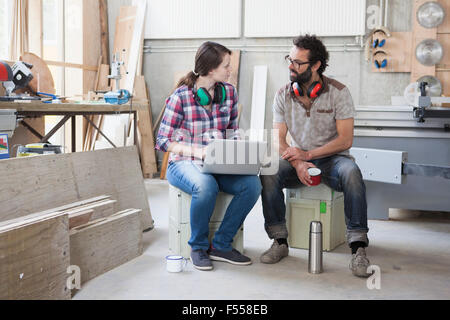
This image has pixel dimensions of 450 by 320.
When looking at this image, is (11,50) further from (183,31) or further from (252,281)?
(252,281)

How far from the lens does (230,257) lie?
282cm

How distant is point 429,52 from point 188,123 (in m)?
3.48

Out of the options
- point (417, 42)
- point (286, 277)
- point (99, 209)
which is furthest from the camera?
point (417, 42)

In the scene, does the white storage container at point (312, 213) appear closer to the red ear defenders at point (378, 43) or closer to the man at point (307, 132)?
the man at point (307, 132)

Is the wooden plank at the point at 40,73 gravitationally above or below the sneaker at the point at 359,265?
above

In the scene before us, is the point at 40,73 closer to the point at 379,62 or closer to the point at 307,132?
the point at 307,132

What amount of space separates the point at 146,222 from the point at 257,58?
3.07 metres

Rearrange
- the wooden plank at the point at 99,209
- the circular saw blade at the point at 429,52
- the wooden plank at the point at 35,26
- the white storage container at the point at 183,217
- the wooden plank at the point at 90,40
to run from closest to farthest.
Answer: the wooden plank at the point at 99,209 < the white storage container at the point at 183,217 < the wooden plank at the point at 35,26 < the circular saw blade at the point at 429,52 < the wooden plank at the point at 90,40

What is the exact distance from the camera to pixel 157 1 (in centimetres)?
639

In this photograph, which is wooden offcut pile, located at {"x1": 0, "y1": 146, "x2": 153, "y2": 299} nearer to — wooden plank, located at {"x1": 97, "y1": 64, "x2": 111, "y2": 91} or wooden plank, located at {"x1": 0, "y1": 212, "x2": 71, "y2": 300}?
wooden plank, located at {"x1": 0, "y1": 212, "x2": 71, "y2": 300}

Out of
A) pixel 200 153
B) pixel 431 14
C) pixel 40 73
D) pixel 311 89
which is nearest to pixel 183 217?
pixel 200 153

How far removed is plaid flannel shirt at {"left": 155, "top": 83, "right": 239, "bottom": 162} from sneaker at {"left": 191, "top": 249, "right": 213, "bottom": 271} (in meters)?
0.51

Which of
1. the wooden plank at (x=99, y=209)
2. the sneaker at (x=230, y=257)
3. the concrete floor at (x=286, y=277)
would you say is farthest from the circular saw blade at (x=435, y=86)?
the wooden plank at (x=99, y=209)

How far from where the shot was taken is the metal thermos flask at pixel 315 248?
267 centimetres
